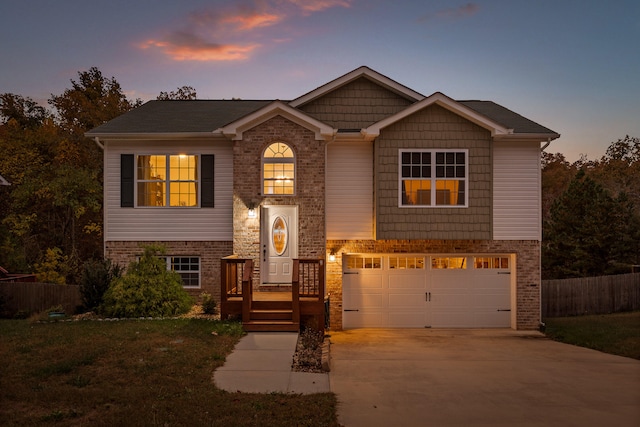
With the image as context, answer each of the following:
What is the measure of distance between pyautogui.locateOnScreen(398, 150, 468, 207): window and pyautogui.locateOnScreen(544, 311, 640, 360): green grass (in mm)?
4678

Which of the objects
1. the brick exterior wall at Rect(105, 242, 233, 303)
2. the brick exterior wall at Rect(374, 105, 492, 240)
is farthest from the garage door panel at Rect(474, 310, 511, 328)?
the brick exterior wall at Rect(105, 242, 233, 303)

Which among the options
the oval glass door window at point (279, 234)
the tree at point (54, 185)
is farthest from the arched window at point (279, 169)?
the tree at point (54, 185)

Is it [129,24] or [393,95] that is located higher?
[129,24]

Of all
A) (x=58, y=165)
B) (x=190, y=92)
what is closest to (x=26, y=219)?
(x=58, y=165)

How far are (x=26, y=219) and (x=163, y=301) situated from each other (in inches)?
595

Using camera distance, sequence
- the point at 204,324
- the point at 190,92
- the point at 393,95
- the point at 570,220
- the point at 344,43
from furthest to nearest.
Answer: the point at 190,92 < the point at 570,220 < the point at 344,43 < the point at 393,95 < the point at 204,324

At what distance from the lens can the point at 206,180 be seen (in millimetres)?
14688

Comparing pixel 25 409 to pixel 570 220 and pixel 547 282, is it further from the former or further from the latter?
pixel 570 220

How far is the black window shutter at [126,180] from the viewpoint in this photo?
1478cm

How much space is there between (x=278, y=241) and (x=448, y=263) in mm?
5185

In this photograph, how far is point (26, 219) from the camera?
24109 millimetres

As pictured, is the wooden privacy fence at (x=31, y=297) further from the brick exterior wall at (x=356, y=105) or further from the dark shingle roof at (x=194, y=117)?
the brick exterior wall at (x=356, y=105)

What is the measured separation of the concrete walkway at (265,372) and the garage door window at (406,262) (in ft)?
17.0

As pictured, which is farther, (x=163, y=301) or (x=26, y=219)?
(x=26, y=219)
